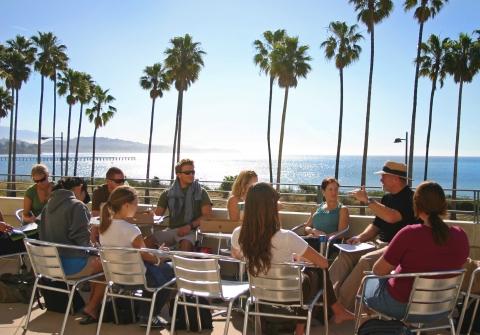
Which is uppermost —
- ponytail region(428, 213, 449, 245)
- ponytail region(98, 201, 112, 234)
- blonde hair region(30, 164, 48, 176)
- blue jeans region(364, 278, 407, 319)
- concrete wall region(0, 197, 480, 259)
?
blonde hair region(30, 164, 48, 176)

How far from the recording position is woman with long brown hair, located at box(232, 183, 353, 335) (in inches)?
130

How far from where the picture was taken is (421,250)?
308 centimetres

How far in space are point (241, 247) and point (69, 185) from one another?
85.8 inches

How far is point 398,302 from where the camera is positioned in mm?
3156

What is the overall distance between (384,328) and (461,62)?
33.7 metres

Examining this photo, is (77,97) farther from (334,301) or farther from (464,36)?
(334,301)

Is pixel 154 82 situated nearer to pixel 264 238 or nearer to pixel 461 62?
pixel 461 62

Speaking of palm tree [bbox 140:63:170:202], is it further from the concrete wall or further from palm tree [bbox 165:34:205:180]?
the concrete wall

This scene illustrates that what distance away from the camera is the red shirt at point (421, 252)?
307 centimetres

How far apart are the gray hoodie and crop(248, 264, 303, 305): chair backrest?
1.79 meters

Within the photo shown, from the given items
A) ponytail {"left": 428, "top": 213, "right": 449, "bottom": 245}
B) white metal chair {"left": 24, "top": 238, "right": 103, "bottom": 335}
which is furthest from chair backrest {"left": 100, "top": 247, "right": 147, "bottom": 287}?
ponytail {"left": 428, "top": 213, "right": 449, "bottom": 245}

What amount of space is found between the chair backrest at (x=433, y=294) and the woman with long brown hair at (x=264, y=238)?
25.1 inches

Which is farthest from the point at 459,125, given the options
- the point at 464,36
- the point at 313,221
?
the point at 313,221

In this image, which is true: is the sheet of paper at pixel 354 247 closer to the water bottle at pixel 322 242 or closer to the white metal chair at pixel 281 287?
the water bottle at pixel 322 242
